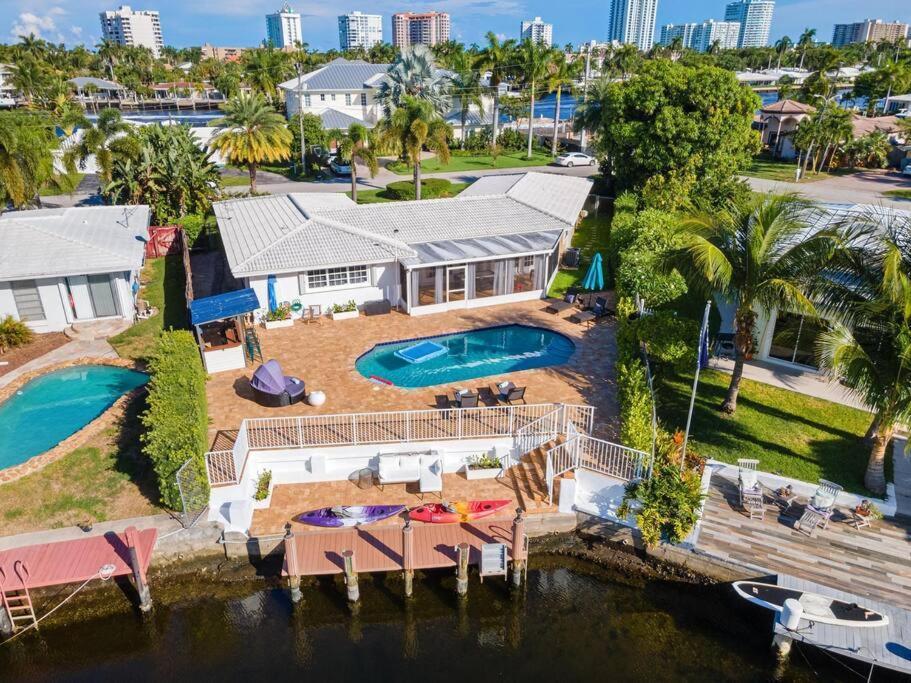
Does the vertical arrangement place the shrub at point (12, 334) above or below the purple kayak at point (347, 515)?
above

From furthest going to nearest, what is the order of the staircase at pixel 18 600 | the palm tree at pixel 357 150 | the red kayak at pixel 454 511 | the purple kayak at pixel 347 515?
the palm tree at pixel 357 150 < the red kayak at pixel 454 511 < the purple kayak at pixel 347 515 < the staircase at pixel 18 600

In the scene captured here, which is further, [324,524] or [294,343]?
[294,343]

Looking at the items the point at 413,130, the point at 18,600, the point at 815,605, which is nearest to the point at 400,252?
the point at 413,130

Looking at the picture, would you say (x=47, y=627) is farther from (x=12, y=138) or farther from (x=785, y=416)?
(x=12, y=138)

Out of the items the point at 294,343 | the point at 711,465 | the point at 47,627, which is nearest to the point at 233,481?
the point at 47,627

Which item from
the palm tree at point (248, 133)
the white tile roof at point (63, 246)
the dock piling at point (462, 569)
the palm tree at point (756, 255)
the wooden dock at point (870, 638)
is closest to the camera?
the wooden dock at point (870, 638)

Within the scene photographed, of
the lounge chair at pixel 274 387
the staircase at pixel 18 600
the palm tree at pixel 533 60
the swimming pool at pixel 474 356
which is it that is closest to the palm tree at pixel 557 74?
the palm tree at pixel 533 60

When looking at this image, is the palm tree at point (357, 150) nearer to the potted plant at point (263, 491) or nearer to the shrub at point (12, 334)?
the shrub at point (12, 334)
